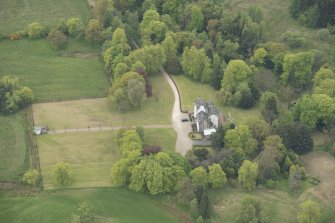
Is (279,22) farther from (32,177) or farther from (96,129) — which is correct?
(32,177)

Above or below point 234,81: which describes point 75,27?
above

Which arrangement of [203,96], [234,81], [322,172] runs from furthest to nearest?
[203,96]
[234,81]
[322,172]

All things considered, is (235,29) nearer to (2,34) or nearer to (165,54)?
(165,54)

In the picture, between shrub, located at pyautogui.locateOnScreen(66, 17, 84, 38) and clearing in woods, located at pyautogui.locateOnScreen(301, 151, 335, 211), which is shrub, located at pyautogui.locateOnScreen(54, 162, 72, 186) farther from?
shrub, located at pyautogui.locateOnScreen(66, 17, 84, 38)

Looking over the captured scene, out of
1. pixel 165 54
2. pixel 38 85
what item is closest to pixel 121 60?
pixel 165 54

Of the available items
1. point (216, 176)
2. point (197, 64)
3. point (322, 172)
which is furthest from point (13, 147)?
point (322, 172)

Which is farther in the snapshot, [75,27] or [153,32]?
[75,27]

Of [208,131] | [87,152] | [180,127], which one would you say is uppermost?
[180,127]
